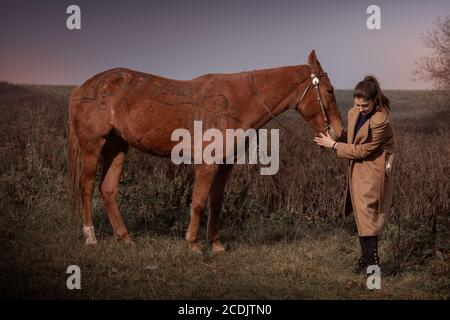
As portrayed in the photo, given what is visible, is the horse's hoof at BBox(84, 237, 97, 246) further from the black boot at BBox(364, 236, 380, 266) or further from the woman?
the black boot at BBox(364, 236, 380, 266)

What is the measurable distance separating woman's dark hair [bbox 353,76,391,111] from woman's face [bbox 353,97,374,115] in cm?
3

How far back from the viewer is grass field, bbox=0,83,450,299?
17.4 feet

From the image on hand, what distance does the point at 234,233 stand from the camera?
7418 mm

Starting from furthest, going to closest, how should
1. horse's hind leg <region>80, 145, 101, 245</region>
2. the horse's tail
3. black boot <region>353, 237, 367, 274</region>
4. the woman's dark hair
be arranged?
the horse's tail
horse's hind leg <region>80, 145, 101, 245</region>
black boot <region>353, 237, 367, 274</region>
the woman's dark hair

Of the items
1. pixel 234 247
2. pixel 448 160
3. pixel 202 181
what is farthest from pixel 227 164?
pixel 448 160

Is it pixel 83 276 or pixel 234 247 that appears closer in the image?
pixel 83 276

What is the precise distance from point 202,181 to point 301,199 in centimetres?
273

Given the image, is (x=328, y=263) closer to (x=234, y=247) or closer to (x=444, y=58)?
(x=234, y=247)

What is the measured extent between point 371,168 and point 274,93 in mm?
1477

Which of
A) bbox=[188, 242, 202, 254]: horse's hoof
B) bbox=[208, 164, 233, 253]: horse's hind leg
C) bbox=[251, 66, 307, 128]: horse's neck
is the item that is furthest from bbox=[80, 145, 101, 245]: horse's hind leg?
bbox=[251, 66, 307, 128]: horse's neck

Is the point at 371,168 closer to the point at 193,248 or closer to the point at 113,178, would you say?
the point at 193,248

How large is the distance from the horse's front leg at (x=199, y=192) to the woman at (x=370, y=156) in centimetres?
142
